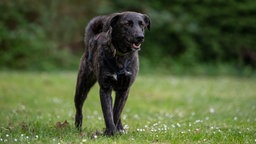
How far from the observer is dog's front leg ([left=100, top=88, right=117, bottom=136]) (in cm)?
780

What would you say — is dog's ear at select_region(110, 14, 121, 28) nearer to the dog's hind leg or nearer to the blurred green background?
the dog's hind leg

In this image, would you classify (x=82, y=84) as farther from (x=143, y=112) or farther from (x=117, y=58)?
(x=143, y=112)

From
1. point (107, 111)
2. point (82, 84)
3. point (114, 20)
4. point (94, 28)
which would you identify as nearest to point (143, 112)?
point (82, 84)

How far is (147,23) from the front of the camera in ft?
27.4

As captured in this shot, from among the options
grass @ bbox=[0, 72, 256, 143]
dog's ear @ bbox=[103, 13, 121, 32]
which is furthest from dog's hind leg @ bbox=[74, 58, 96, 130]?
dog's ear @ bbox=[103, 13, 121, 32]

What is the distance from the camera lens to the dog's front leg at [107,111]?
7798mm

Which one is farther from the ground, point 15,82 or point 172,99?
point 15,82

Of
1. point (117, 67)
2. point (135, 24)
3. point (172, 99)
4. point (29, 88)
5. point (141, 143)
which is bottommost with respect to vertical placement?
point (141, 143)

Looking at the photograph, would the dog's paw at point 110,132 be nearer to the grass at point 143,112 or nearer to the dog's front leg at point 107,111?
the dog's front leg at point 107,111

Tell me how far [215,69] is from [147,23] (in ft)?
64.7

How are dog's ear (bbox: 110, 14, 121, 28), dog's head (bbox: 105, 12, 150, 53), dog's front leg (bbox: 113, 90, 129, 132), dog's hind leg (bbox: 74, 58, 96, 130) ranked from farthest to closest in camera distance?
dog's hind leg (bbox: 74, 58, 96, 130) < dog's front leg (bbox: 113, 90, 129, 132) < dog's ear (bbox: 110, 14, 121, 28) < dog's head (bbox: 105, 12, 150, 53)

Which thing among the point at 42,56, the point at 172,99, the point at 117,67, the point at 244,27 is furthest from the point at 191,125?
the point at 244,27

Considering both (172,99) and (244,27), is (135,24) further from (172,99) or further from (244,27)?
(244,27)

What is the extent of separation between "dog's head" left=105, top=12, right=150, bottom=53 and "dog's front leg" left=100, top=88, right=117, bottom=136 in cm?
70
